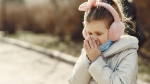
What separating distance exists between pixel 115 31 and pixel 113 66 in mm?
260

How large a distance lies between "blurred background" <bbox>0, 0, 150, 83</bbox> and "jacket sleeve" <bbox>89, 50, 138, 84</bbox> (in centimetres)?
198

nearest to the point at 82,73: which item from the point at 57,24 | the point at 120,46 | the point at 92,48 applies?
the point at 92,48

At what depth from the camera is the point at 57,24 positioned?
14.2 meters

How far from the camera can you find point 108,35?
273cm

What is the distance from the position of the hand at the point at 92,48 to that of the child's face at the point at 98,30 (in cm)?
3

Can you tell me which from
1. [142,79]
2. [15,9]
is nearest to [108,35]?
[142,79]

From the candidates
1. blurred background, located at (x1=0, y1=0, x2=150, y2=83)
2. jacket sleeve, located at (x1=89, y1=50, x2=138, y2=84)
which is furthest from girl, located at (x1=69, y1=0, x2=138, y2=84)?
blurred background, located at (x1=0, y1=0, x2=150, y2=83)

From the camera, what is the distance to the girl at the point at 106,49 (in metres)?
2.65

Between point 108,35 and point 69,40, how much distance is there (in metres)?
11.7

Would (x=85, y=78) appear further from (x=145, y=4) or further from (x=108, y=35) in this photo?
(x=145, y=4)

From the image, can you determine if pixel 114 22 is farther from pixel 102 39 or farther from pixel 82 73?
pixel 82 73

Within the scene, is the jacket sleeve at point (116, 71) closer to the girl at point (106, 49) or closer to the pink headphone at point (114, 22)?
the girl at point (106, 49)

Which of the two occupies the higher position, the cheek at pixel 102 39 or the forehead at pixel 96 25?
the forehead at pixel 96 25

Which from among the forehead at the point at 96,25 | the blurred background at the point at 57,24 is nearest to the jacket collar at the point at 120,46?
the forehead at the point at 96,25
